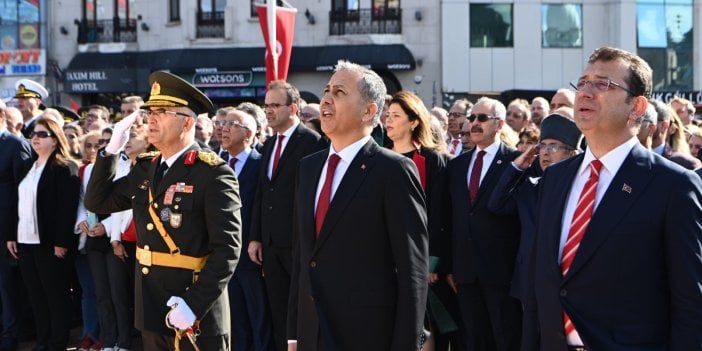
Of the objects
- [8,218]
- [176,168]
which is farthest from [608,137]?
[8,218]

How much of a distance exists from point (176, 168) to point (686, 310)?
3058mm

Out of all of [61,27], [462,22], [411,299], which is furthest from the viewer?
[61,27]

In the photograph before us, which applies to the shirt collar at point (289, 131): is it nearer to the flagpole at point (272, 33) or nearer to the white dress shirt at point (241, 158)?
the white dress shirt at point (241, 158)

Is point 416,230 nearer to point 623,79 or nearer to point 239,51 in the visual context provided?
point 623,79

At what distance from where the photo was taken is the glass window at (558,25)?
101 feet

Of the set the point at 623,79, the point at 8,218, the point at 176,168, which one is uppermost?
the point at 623,79


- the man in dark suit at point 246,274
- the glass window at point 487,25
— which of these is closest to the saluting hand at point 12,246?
the man in dark suit at point 246,274

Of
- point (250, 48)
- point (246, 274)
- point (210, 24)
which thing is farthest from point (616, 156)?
point (210, 24)

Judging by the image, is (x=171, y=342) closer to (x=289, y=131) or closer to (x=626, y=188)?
(x=626, y=188)

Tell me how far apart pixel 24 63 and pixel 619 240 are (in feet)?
104

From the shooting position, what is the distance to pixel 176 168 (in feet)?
18.0

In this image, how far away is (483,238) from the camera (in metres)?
7.09

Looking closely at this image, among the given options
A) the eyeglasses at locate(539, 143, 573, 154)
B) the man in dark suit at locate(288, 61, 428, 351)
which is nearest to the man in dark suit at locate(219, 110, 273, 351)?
the eyeglasses at locate(539, 143, 573, 154)

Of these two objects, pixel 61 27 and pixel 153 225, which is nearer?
pixel 153 225
